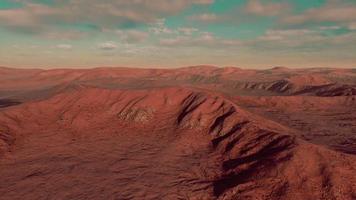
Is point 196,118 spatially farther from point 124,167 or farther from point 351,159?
point 351,159

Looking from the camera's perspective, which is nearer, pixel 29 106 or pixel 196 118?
pixel 196 118

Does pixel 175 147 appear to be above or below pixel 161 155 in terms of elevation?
above

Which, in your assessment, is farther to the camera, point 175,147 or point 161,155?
point 175,147

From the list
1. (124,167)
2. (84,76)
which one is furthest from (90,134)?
(84,76)

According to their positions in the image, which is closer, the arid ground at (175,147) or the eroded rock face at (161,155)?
the eroded rock face at (161,155)

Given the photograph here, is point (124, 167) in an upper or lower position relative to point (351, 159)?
lower

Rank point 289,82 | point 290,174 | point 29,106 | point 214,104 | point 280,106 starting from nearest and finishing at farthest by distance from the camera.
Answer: point 290,174
point 214,104
point 29,106
point 280,106
point 289,82
